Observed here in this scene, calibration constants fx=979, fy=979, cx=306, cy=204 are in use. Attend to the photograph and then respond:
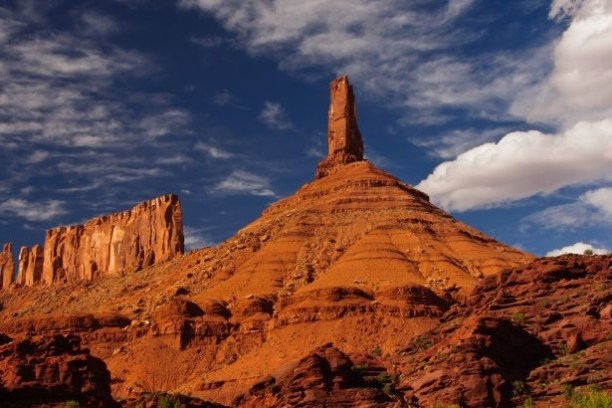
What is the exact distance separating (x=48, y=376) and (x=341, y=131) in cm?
11989

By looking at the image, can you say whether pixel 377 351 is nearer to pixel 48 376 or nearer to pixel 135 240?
pixel 48 376

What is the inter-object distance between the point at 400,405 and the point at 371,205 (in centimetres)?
8517

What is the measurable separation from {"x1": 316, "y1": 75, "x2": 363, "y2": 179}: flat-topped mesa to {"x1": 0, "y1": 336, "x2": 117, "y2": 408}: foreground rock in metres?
108

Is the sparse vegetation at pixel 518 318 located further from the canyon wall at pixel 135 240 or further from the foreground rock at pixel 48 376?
the canyon wall at pixel 135 240

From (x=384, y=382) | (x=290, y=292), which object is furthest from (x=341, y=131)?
(x=384, y=382)

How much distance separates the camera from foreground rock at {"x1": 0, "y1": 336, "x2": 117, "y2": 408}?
2439 inches

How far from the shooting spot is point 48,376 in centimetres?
6356

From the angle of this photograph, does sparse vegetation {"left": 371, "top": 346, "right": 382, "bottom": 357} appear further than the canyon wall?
No

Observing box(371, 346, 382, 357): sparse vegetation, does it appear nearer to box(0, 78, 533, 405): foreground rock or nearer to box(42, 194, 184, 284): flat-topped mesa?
box(0, 78, 533, 405): foreground rock

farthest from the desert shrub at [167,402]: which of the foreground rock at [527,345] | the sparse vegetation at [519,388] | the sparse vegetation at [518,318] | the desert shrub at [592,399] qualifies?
the desert shrub at [592,399]

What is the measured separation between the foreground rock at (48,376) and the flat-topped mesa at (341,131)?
108 m

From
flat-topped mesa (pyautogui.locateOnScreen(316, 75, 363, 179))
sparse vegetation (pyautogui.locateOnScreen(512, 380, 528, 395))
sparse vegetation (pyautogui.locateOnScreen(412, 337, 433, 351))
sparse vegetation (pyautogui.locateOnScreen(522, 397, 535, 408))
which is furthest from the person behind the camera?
flat-topped mesa (pyautogui.locateOnScreen(316, 75, 363, 179))

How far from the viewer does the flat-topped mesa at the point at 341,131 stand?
175m

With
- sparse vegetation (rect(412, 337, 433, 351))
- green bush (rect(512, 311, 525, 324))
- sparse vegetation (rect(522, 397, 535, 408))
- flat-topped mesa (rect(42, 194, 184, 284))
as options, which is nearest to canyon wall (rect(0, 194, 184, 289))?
flat-topped mesa (rect(42, 194, 184, 284))
